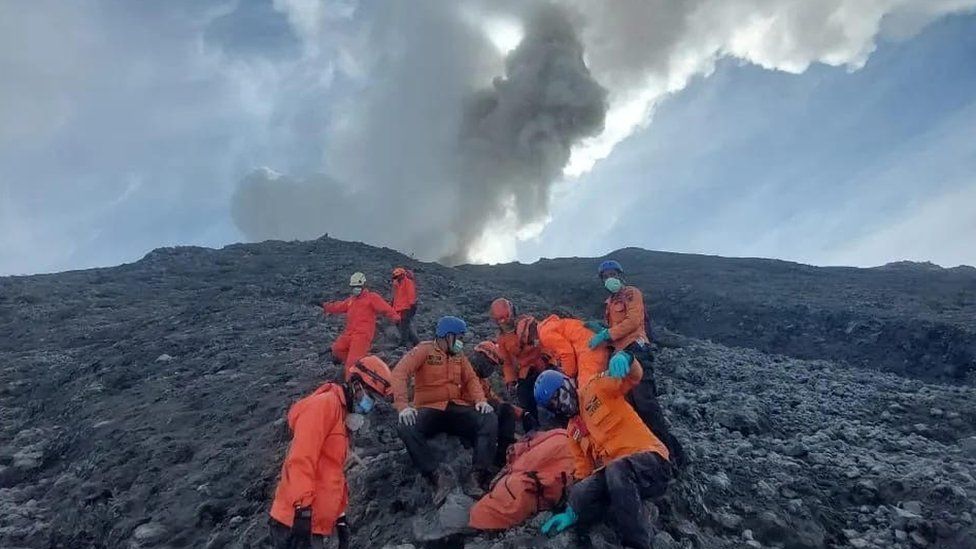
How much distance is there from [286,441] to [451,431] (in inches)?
92.0

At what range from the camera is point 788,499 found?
25.0ft

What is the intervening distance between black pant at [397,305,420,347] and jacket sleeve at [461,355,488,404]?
5.37 meters

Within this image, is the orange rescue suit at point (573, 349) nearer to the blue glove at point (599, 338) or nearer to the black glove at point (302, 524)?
the blue glove at point (599, 338)

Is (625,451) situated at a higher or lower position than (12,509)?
higher

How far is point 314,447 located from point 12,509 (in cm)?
504

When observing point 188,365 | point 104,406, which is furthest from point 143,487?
point 188,365

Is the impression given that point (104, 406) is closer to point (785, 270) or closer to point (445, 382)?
point (445, 382)

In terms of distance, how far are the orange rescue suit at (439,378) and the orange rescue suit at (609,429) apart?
1685 mm

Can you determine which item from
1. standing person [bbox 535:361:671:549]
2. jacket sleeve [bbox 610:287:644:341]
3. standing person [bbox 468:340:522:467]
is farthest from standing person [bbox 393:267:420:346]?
standing person [bbox 535:361:671:549]

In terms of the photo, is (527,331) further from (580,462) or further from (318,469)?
(318,469)

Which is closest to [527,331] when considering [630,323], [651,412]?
[630,323]

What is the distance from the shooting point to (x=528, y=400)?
8.60 metres

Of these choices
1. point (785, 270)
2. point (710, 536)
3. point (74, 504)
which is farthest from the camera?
point (785, 270)

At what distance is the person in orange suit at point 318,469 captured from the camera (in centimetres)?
556
